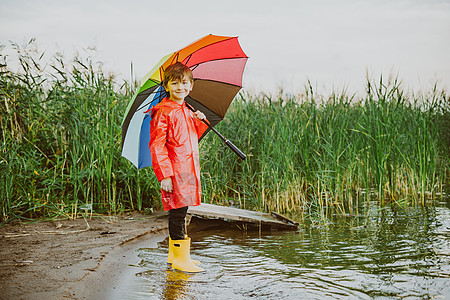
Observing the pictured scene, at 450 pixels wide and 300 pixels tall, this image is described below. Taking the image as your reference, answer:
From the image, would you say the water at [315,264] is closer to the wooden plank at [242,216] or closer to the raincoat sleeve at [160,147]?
the wooden plank at [242,216]

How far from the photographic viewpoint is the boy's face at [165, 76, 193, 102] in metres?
3.63

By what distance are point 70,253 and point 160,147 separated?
1.31 metres

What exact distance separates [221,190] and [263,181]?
33.5 inches

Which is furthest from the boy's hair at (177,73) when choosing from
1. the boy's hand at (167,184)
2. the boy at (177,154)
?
the boy's hand at (167,184)

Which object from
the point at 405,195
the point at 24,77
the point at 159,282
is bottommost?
the point at 159,282

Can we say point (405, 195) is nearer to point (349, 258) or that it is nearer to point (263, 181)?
point (263, 181)

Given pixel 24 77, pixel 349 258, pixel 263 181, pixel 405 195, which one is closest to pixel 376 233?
pixel 349 258

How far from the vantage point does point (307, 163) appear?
20.6 ft

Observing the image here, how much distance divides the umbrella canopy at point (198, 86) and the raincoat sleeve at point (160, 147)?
29 centimetres

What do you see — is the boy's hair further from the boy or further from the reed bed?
the reed bed

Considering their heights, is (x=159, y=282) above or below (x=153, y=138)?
below

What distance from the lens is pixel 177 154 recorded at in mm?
3570

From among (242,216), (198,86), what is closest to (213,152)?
(242,216)

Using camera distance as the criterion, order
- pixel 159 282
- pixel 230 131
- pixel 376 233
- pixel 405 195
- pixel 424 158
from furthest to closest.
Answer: pixel 230 131 < pixel 405 195 < pixel 424 158 < pixel 376 233 < pixel 159 282
